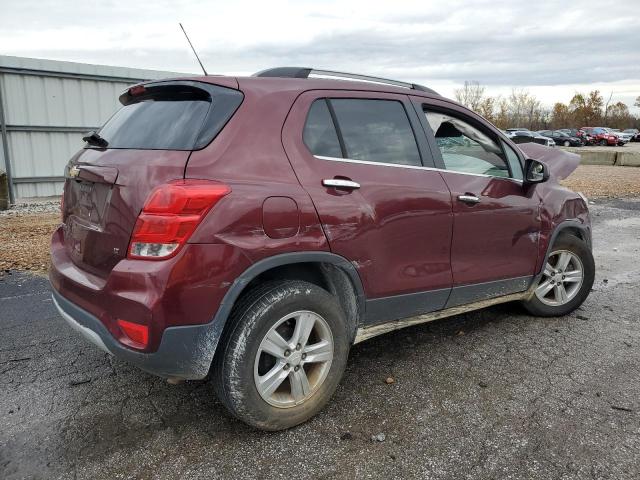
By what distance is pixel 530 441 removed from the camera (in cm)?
266

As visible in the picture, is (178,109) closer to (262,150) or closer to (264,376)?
(262,150)

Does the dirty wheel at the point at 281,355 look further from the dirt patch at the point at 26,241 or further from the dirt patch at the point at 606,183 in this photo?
the dirt patch at the point at 606,183

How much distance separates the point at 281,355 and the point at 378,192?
105 cm

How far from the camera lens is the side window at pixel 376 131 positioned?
9.91 ft

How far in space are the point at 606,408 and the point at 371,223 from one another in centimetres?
170

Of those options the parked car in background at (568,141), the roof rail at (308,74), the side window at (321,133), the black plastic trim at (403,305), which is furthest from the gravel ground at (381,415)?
the parked car in background at (568,141)

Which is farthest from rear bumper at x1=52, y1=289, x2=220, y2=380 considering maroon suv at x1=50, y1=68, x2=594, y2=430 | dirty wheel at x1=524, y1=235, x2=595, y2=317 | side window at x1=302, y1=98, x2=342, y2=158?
dirty wheel at x1=524, y1=235, x2=595, y2=317

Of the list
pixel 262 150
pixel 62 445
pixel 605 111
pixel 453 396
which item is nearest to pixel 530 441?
pixel 453 396

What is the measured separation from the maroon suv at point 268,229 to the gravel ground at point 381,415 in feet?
0.97

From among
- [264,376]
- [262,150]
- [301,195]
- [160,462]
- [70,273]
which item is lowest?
[160,462]

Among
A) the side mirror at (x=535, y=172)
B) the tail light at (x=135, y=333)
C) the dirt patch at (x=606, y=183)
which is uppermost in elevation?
the side mirror at (x=535, y=172)

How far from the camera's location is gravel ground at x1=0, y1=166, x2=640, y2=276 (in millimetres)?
6188

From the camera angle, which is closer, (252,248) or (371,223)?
(252,248)

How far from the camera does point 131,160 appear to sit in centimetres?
260
